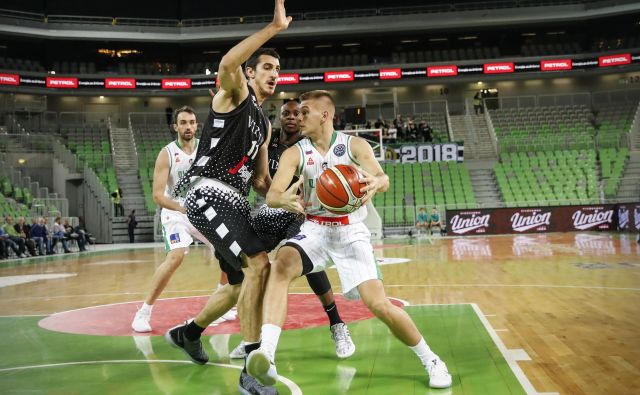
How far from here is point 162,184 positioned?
22.4ft

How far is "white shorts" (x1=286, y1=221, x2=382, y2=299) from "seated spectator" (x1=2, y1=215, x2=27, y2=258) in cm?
1812

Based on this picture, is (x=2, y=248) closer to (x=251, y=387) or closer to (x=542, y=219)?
(x=251, y=387)

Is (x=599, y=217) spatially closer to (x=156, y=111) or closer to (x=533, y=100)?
(x=533, y=100)

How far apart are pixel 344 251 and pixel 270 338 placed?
2.93 feet

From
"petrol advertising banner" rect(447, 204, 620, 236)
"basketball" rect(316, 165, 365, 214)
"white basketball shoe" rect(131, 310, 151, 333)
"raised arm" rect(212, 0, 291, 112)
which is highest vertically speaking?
"raised arm" rect(212, 0, 291, 112)

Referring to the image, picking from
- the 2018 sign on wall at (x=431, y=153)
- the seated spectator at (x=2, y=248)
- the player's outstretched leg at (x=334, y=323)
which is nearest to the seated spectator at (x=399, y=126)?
the 2018 sign on wall at (x=431, y=153)

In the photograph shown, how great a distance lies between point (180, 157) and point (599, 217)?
23110 mm

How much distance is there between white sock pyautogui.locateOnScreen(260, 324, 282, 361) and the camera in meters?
4.11

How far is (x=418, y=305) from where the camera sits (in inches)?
317

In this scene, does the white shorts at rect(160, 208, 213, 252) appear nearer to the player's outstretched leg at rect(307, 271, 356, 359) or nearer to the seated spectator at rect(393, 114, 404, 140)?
the player's outstretched leg at rect(307, 271, 356, 359)

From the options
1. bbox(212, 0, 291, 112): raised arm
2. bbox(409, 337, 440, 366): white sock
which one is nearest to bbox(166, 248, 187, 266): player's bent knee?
bbox(212, 0, 291, 112): raised arm

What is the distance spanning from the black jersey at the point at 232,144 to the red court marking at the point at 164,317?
252cm

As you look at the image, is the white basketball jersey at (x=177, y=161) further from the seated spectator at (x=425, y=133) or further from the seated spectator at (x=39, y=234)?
the seated spectator at (x=425, y=133)

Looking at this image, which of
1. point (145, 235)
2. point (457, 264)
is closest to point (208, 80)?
point (145, 235)
